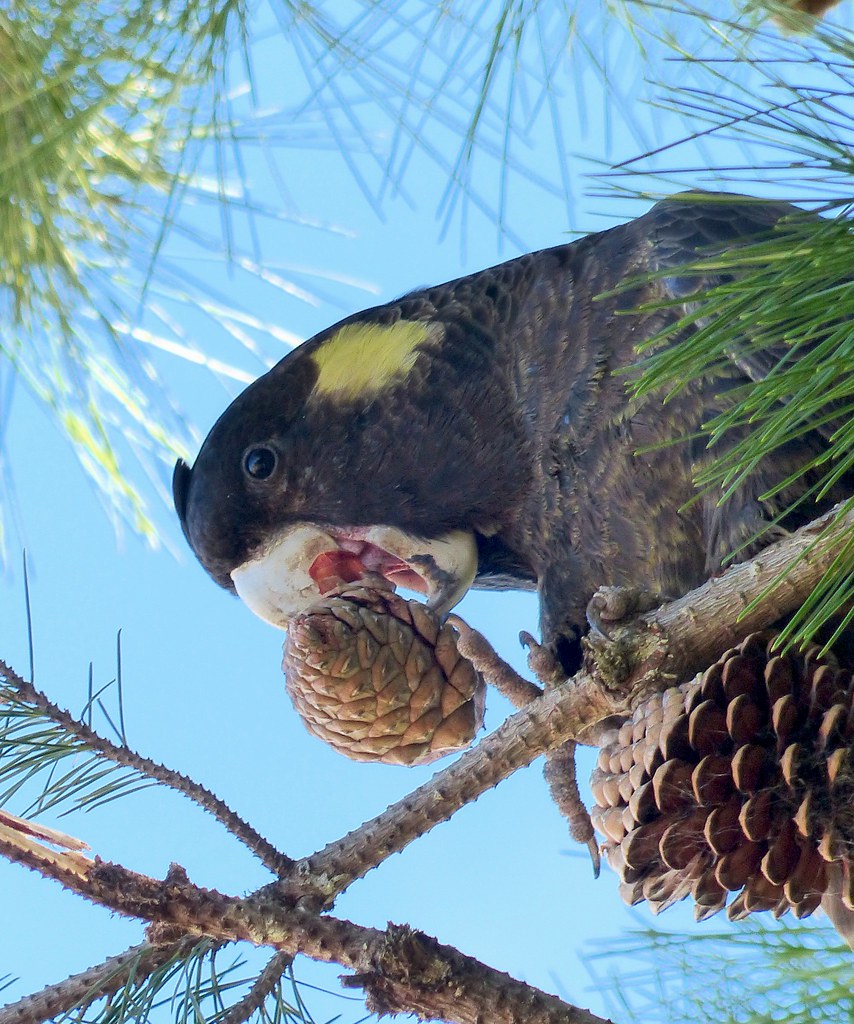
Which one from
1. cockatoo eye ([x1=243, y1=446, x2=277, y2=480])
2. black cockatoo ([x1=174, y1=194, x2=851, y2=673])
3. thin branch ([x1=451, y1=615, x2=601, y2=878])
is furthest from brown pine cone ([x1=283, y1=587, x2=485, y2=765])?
cockatoo eye ([x1=243, y1=446, x2=277, y2=480])

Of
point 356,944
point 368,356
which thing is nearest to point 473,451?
point 368,356

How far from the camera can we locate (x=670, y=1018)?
127 centimetres

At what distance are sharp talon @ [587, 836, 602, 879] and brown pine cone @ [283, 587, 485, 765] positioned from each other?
0.18 m

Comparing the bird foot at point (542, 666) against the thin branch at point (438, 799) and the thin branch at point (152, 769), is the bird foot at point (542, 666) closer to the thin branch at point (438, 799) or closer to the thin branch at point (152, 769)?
the thin branch at point (438, 799)

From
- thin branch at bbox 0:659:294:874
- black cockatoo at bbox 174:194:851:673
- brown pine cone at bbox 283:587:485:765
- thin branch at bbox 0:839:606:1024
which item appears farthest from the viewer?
black cockatoo at bbox 174:194:851:673

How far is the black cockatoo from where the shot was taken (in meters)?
1.40

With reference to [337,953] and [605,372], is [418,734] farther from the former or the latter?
[605,372]

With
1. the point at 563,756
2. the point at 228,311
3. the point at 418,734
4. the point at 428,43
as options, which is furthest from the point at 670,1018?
the point at 428,43

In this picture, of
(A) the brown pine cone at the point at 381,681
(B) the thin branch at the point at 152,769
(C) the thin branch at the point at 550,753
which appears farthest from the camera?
(C) the thin branch at the point at 550,753

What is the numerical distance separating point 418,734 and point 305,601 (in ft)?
1.21

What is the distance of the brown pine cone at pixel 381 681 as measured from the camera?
115cm

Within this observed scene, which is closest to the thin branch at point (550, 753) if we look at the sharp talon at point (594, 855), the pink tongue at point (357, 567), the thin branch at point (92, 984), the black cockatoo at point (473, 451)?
the sharp talon at point (594, 855)

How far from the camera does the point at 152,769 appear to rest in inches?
38.8

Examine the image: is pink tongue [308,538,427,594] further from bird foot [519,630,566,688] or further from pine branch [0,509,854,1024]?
pine branch [0,509,854,1024]
